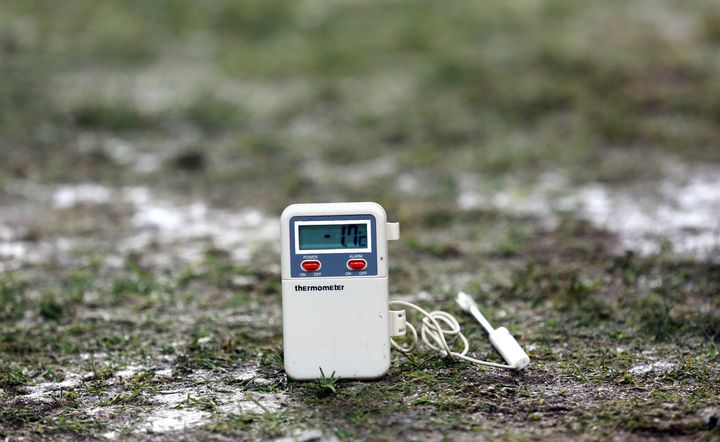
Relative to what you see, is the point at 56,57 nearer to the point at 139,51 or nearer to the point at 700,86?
the point at 139,51

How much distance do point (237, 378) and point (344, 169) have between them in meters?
3.61

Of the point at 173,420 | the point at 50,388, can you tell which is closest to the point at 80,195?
A: the point at 50,388

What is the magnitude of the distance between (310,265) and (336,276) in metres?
0.10

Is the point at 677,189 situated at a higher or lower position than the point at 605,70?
lower

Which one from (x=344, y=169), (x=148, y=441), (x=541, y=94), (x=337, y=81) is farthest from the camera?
(x=337, y=81)

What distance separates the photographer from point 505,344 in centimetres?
349

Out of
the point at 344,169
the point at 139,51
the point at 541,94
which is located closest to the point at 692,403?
the point at 344,169

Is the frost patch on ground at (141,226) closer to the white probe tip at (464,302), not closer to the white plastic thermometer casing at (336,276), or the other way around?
the white probe tip at (464,302)

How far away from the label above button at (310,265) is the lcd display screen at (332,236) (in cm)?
5

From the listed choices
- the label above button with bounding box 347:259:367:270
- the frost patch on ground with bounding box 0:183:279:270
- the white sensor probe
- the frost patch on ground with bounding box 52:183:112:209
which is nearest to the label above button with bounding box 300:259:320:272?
the label above button with bounding box 347:259:367:270

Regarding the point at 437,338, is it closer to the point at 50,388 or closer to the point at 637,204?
the point at 50,388

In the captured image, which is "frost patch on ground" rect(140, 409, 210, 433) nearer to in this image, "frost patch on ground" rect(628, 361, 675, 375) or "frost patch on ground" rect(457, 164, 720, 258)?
"frost patch on ground" rect(628, 361, 675, 375)

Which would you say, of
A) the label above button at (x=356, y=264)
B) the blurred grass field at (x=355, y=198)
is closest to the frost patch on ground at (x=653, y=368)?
the blurred grass field at (x=355, y=198)

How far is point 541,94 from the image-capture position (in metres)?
7.96
